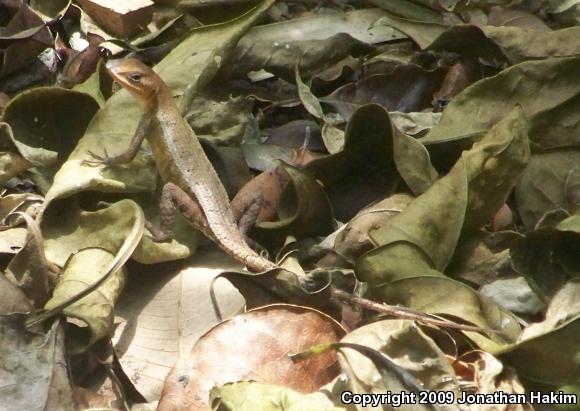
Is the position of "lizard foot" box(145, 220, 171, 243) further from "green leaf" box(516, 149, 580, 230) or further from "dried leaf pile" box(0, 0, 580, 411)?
"green leaf" box(516, 149, 580, 230)

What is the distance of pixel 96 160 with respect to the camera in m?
3.82

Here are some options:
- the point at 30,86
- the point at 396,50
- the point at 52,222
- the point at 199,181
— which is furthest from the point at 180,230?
the point at 396,50

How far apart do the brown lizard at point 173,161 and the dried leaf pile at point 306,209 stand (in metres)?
0.09

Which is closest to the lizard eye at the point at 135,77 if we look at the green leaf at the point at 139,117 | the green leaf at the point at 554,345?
the green leaf at the point at 139,117

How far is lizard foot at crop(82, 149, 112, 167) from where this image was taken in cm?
379

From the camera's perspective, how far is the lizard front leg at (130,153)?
12.5 ft

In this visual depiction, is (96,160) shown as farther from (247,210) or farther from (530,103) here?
(530,103)

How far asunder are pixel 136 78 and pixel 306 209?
114 centimetres


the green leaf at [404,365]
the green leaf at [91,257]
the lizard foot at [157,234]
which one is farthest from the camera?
the lizard foot at [157,234]

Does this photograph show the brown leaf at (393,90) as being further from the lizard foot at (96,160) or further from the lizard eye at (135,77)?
the lizard foot at (96,160)

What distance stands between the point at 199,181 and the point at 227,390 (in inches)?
57.1

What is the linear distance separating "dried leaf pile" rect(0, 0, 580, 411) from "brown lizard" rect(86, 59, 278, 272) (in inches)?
3.4

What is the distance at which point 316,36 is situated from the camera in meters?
4.41

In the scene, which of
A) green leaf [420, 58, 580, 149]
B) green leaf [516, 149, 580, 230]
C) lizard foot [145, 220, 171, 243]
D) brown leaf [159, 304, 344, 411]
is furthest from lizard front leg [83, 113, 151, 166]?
green leaf [516, 149, 580, 230]
